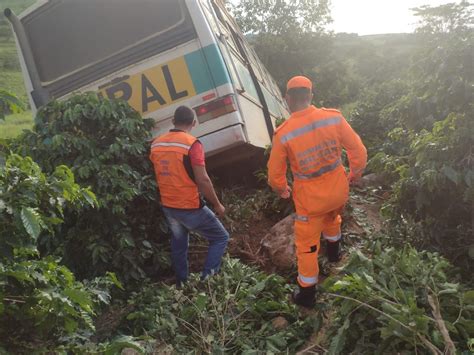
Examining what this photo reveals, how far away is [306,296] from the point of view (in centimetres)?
317

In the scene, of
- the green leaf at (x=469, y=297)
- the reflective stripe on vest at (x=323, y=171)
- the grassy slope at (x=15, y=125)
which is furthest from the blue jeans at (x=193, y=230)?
the grassy slope at (x=15, y=125)

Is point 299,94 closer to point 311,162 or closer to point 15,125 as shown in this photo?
point 311,162

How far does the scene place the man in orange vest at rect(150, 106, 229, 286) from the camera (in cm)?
367

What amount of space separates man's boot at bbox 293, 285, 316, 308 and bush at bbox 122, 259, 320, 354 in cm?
11

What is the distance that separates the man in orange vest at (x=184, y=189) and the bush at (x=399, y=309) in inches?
56.1

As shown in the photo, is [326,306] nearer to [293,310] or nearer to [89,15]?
[293,310]

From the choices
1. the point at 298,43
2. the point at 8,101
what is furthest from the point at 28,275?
the point at 298,43

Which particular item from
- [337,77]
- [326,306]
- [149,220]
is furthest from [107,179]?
[337,77]

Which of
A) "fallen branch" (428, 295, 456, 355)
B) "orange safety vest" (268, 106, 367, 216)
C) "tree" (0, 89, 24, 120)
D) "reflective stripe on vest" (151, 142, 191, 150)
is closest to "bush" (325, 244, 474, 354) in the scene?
"fallen branch" (428, 295, 456, 355)

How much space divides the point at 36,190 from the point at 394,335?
6.34ft

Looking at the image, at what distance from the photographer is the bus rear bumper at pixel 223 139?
4.52 meters

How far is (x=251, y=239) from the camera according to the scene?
15.0 feet

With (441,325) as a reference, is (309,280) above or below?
below

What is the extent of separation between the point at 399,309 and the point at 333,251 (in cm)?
152
